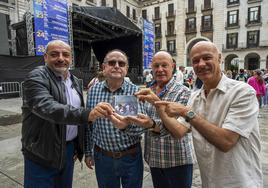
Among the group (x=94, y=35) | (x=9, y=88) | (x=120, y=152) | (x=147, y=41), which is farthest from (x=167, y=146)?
(x=94, y=35)

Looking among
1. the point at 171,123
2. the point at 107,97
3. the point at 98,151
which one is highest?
the point at 107,97

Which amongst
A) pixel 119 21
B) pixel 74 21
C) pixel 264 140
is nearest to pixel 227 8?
pixel 119 21

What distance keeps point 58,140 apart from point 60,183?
0.54m

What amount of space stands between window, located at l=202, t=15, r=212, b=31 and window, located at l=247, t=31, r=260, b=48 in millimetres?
5997

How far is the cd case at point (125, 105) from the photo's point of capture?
1593 mm

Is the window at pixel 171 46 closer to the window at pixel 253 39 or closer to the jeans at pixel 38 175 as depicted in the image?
the window at pixel 253 39

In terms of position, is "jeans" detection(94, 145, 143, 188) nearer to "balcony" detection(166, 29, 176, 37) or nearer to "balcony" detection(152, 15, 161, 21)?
"balcony" detection(166, 29, 176, 37)

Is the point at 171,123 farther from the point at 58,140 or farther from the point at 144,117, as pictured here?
the point at 58,140

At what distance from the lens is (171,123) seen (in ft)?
5.34

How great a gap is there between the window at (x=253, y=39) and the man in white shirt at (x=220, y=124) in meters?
34.6

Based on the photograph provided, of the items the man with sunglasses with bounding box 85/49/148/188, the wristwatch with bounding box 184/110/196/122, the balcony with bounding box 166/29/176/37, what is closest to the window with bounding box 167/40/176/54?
the balcony with bounding box 166/29/176/37

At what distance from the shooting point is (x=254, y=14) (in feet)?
101

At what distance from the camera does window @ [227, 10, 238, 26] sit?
3190 centimetres

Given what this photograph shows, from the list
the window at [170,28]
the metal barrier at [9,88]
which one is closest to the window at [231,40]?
the window at [170,28]
